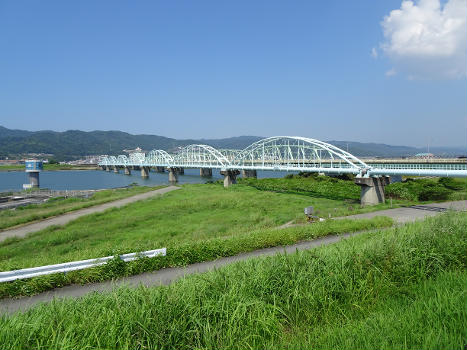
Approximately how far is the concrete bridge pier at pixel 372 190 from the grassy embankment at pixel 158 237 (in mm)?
3139

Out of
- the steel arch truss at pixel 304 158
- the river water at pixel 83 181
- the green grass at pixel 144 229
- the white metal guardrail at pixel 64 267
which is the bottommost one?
the river water at pixel 83 181

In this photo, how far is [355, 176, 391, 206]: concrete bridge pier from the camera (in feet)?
96.1

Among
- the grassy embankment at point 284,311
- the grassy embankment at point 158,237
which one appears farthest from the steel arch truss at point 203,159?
the grassy embankment at point 284,311

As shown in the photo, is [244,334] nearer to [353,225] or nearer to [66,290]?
[66,290]

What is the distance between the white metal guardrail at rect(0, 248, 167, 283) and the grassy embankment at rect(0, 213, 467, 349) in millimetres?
2156

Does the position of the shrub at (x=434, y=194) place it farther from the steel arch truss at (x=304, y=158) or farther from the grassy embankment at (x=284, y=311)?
the grassy embankment at (x=284, y=311)

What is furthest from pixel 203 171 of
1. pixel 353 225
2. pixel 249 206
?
pixel 353 225

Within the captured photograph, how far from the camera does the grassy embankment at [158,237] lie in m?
6.90

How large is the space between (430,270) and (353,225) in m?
6.17

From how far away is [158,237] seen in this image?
14.9 metres

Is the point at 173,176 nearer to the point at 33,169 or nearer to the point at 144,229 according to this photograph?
the point at 33,169

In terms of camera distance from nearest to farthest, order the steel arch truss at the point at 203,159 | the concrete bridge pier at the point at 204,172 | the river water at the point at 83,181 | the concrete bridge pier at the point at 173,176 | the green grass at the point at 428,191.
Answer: the green grass at the point at 428,191 < the river water at the point at 83,181 < the steel arch truss at the point at 203,159 < the concrete bridge pier at the point at 173,176 < the concrete bridge pier at the point at 204,172

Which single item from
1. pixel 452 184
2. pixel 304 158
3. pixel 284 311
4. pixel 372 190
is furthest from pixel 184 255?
pixel 304 158

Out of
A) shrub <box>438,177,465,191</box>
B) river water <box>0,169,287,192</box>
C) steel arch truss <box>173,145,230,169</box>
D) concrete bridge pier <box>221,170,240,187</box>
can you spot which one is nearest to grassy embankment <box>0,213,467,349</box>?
shrub <box>438,177,465,191</box>
